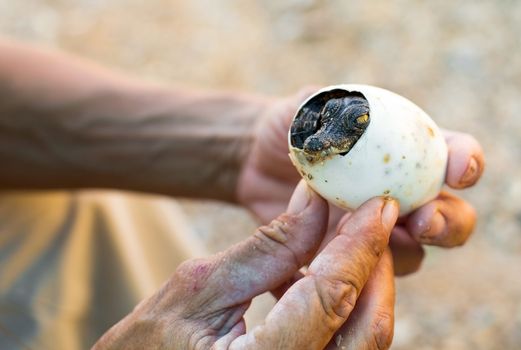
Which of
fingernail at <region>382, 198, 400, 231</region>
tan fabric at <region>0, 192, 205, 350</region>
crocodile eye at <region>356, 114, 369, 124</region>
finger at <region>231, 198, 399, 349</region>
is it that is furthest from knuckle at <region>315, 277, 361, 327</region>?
tan fabric at <region>0, 192, 205, 350</region>

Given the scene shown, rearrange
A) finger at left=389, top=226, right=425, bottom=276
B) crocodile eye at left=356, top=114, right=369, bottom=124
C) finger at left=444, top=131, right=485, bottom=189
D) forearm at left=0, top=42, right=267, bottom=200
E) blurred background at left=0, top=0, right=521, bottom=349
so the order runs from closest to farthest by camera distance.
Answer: crocodile eye at left=356, top=114, right=369, bottom=124 < finger at left=444, top=131, right=485, bottom=189 < finger at left=389, top=226, right=425, bottom=276 < forearm at left=0, top=42, right=267, bottom=200 < blurred background at left=0, top=0, right=521, bottom=349

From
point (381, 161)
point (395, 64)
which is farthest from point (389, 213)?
point (395, 64)

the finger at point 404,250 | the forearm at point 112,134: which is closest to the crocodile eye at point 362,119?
the finger at point 404,250

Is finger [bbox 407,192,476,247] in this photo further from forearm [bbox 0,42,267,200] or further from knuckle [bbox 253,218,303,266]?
forearm [bbox 0,42,267,200]

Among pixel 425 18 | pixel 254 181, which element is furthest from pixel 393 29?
pixel 254 181

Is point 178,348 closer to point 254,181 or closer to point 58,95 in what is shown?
point 254,181

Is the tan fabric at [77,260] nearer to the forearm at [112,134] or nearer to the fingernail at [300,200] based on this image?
the forearm at [112,134]

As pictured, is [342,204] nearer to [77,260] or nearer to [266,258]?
[266,258]
